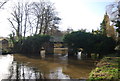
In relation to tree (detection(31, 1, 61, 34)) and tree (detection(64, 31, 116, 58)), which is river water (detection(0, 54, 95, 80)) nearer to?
tree (detection(64, 31, 116, 58))

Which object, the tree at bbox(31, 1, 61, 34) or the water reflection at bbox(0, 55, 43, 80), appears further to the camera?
the tree at bbox(31, 1, 61, 34)

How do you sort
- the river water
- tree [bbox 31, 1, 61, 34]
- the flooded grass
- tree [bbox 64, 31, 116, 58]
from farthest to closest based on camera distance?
tree [bbox 31, 1, 61, 34]
tree [bbox 64, 31, 116, 58]
the flooded grass
the river water

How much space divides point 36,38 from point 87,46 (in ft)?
36.0

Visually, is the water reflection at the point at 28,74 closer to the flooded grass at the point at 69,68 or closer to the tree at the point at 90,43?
the flooded grass at the point at 69,68

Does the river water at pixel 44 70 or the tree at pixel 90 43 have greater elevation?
the tree at pixel 90 43

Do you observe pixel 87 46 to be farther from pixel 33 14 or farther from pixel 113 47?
pixel 33 14

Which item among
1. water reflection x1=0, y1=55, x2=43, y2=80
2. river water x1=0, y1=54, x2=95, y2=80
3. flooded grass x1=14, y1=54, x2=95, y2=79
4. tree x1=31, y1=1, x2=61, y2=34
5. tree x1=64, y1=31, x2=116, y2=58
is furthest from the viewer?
tree x1=31, y1=1, x2=61, y2=34

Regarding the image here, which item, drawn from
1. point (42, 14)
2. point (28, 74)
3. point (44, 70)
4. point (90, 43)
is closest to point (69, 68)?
point (44, 70)

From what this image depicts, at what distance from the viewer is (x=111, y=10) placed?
1952 centimetres

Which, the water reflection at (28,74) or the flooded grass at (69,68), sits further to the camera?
the flooded grass at (69,68)

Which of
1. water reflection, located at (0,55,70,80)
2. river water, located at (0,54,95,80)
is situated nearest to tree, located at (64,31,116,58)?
river water, located at (0,54,95,80)

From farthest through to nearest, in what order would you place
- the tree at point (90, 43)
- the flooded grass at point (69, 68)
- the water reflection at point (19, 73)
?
the tree at point (90, 43)
the flooded grass at point (69, 68)
the water reflection at point (19, 73)

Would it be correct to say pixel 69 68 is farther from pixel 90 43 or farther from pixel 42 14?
pixel 42 14

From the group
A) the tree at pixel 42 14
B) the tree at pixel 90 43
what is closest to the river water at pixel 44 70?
the tree at pixel 90 43
